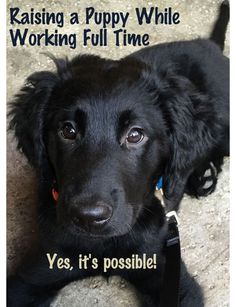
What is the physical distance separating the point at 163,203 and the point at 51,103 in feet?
1.95

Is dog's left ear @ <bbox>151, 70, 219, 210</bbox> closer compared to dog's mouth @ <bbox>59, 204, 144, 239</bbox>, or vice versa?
dog's mouth @ <bbox>59, 204, 144, 239</bbox>

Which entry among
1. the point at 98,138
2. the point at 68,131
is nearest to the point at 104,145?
the point at 98,138

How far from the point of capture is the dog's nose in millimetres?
1409

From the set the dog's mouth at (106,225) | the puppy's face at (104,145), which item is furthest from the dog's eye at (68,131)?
the dog's mouth at (106,225)

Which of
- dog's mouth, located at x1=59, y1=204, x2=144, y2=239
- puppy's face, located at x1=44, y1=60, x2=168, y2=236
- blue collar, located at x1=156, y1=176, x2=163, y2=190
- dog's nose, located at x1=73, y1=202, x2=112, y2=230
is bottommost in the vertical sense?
dog's mouth, located at x1=59, y1=204, x2=144, y2=239

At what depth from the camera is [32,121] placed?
68.6 inches

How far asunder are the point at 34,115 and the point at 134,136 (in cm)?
A: 39

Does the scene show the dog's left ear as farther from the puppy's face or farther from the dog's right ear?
the dog's right ear

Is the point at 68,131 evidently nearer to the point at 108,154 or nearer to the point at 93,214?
the point at 108,154

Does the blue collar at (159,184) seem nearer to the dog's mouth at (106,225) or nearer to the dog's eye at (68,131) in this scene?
the dog's mouth at (106,225)

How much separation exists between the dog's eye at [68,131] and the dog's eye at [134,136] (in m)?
0.17

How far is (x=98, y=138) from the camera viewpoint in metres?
1.53

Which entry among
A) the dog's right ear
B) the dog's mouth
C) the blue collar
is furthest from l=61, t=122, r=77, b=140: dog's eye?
the blue collar
